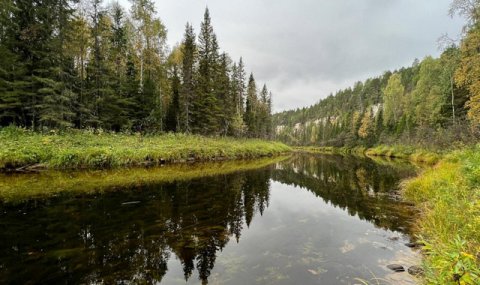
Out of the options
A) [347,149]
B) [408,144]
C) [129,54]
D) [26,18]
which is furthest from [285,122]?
[26,18]

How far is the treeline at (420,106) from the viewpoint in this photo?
54.5 feet

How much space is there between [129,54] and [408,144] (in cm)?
4712

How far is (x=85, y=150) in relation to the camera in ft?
58.9

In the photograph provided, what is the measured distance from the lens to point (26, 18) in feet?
69.7

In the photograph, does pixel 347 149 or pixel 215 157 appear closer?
pixel 215 157

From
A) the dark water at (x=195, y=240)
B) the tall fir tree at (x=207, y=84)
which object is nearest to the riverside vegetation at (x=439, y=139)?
the dark water at (x=195, y=240)

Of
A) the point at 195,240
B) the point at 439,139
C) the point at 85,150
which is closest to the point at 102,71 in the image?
the point at 85,150

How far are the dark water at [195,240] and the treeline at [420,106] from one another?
512 inches

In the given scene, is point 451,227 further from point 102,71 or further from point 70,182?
point 102,71

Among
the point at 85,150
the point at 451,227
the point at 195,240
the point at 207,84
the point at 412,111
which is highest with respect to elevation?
the point at 207,84

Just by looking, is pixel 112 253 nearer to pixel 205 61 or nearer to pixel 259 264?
pixel 259 264

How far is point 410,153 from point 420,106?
16923 mm

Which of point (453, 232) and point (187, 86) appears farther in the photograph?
point (187, 86)

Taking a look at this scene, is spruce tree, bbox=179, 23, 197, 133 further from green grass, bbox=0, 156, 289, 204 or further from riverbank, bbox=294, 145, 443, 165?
riverbank, bbox=294, 145, 443, 165
